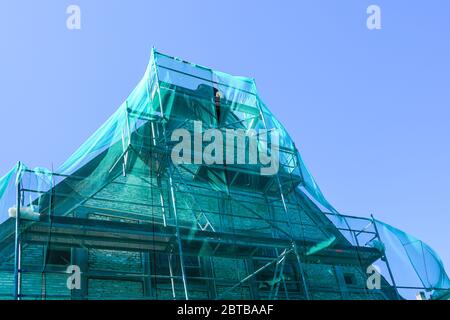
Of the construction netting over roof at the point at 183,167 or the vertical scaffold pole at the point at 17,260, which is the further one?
the construction netting over roof at the point at 183,167

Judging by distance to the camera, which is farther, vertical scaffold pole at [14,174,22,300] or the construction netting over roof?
the construction netting over roof

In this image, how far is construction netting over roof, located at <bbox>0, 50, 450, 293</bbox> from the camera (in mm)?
9984

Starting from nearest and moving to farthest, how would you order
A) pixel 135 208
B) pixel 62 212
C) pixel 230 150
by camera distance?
pixel 62 212
pixel 135 208
pixel 230 150

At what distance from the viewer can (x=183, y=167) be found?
1170cm

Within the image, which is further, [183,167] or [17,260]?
[183,167]

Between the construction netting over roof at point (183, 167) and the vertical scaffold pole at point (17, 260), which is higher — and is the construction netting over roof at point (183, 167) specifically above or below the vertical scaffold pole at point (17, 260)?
above

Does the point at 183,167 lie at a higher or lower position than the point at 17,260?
higher

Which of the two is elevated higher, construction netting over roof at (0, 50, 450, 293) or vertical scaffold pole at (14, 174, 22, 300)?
construction netting over roof at (0, 50, 450, 293)

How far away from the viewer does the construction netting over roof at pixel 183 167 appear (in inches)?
393

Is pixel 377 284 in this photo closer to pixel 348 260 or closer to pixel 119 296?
pixel 348 260

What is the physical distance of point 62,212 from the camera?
33.0 ft
